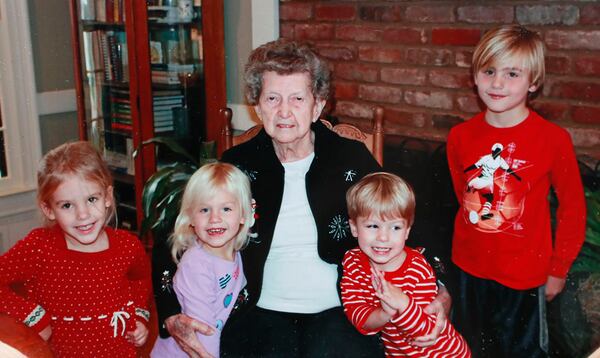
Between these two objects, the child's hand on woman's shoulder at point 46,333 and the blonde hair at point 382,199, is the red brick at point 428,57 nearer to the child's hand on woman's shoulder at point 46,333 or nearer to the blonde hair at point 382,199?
the blonde hair at point 382,199

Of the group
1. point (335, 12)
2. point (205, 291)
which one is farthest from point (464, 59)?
point (205, 291)

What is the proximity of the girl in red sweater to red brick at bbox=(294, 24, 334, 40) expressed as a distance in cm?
115

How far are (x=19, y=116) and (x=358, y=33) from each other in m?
1.10

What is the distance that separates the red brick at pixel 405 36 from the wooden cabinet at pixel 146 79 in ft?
2.28

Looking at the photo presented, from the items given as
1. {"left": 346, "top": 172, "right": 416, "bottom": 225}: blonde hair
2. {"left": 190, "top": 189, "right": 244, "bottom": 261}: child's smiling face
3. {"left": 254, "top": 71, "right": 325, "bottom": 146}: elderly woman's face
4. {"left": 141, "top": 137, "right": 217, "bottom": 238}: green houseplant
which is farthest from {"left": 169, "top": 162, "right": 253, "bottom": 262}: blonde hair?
{"left": 141, "top": 137, "right": 217, "bottom": 238}: green houseplant

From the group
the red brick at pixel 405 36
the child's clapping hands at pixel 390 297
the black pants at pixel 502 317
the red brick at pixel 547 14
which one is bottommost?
the black pants at pixel 502 317

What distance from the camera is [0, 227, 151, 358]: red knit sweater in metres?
1.19

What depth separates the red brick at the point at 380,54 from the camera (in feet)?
6.59

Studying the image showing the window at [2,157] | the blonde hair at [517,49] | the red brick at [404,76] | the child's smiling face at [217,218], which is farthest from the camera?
the red brick at [404,76]

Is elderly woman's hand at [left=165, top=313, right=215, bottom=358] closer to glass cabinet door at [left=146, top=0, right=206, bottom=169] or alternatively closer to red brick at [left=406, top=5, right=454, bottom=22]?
red brick at [left=406, top=5, right=454, bottom=22]

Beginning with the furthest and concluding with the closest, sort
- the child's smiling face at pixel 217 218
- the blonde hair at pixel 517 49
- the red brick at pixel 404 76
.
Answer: the red brick at pixel 404 76 < the blonde hair at pixel 517 49 < the child's smiling face at pixel 217 218

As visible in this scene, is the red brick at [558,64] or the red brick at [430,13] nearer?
the red brick at [558,64]

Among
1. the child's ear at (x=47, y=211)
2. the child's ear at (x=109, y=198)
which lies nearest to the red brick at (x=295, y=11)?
the child's ear at (x=109, y=198)

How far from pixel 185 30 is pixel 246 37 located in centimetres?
33
